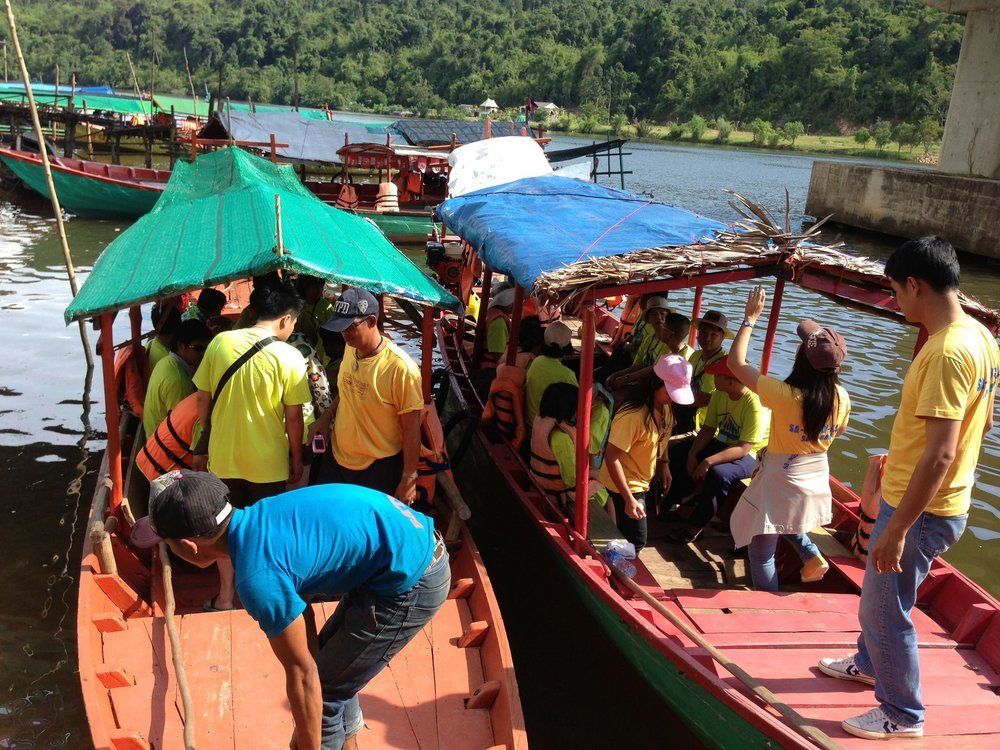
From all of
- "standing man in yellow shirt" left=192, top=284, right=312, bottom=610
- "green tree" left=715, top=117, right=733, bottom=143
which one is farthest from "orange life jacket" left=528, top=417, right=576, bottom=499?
"green tree" left=715, top=117, right=733, bottom=143

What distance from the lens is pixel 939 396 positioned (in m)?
2.83

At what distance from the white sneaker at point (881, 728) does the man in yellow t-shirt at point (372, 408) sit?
7.73 feet

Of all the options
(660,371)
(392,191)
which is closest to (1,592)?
(660,371)

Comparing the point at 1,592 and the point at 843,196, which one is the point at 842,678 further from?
the point at 843,196

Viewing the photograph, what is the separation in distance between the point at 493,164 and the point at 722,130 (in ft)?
192

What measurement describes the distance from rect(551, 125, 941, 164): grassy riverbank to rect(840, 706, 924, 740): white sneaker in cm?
4831

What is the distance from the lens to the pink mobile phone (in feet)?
15.6

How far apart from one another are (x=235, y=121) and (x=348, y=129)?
2.88 m

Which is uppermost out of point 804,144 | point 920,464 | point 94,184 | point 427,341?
point 920,464

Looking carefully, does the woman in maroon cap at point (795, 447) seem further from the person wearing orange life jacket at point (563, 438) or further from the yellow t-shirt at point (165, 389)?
the yellow t-shirt at point (165, 389)

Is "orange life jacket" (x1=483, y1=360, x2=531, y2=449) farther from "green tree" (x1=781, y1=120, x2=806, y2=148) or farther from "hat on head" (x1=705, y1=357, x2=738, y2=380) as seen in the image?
"green tree" (x1=781, y1=120, x2=806, y2=148)

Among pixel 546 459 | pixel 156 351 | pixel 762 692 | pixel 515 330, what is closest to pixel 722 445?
pixel 546 459

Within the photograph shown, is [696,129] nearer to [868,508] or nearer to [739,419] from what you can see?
[739,419]

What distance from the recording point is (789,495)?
14.3ft
